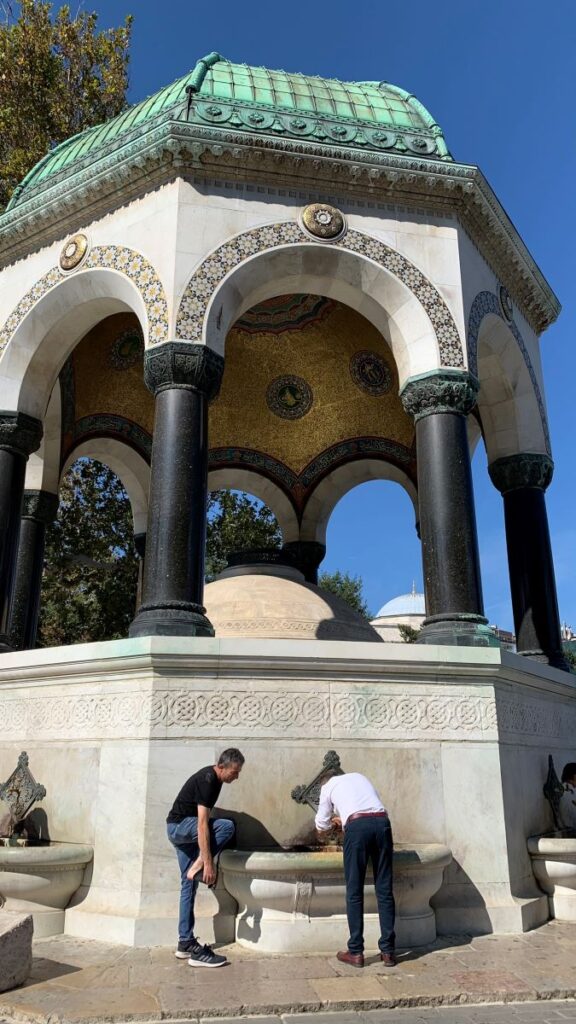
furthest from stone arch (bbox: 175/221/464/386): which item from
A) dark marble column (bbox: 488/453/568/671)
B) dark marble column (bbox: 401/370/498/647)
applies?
dark marble column (bbox: 488/453/568/671)

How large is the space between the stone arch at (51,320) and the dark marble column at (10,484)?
0.66 ft

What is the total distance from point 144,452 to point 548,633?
21.4 ft

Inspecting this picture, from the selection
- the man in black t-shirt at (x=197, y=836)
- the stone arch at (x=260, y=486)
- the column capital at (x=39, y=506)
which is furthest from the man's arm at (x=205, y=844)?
the stone arch at (x=260, y=486)

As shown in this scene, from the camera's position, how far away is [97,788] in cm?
583

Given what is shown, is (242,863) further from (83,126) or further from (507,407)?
(83,126)

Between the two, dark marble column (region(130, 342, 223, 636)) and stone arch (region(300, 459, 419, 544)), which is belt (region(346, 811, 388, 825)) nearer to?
dark marble column (region(130, 342, 223, 636))

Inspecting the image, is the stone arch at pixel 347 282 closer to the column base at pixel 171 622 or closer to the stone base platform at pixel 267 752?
the column base at pixel 171 622

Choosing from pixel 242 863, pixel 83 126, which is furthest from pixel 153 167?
pixel 83 126

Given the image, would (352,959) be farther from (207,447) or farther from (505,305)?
(505,305)

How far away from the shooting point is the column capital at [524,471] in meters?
9.45

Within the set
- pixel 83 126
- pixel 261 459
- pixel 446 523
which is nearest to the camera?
pixel 446 523

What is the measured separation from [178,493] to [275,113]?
4.26m

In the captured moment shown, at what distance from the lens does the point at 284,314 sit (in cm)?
1130

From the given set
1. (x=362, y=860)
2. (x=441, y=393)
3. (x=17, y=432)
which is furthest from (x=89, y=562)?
(x=362, y=860)
